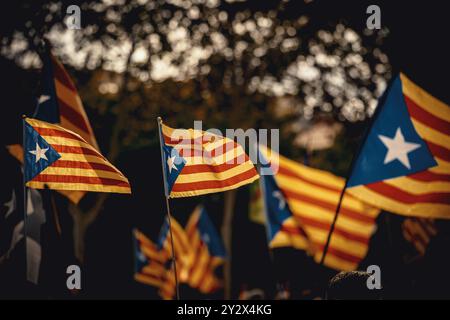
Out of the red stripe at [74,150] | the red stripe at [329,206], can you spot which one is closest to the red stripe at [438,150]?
the red stripe at [329,206]

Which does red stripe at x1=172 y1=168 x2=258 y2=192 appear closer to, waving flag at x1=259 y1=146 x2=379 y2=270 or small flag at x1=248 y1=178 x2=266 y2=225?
waving flag at x1=259 y1=146 x2=379 y2=270

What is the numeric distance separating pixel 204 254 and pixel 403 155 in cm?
889

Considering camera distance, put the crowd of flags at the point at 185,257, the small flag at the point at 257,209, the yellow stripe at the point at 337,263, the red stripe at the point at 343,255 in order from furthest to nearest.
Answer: the crowd of flags at the point at 185,257 → the small flag at the point at 257,209 → the red stripe at the point at 343,255 → the yellow stripe at the point at 337,263

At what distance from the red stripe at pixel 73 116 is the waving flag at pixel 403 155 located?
3855 millimetres

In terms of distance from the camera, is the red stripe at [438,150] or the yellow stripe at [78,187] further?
the red stripe at [438,150]

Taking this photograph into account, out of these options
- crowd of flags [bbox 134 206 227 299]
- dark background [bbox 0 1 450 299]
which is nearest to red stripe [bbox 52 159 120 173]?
dark background [bbox 0 1 450 299]

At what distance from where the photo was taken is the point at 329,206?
8875 mm

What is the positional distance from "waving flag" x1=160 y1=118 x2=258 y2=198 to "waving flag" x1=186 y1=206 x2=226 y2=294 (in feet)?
27.4

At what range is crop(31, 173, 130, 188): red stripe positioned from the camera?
615 cm

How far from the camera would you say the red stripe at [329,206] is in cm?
862

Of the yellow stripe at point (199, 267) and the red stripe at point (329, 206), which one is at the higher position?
the red stripe at point (329, 206)

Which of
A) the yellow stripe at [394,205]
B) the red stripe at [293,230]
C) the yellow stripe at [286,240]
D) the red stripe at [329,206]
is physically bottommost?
the yellow stripe at [286,240]

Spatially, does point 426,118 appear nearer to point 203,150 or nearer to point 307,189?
point 203,150

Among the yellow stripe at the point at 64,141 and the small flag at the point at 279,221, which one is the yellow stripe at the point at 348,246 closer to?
the small flag at the point at 279,221
